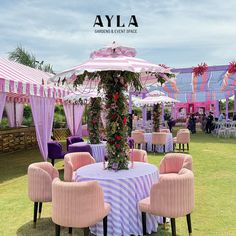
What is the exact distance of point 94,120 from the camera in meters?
8.11

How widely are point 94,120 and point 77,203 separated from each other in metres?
4.98

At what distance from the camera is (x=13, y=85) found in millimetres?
7891

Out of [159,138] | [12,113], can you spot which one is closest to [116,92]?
[159,138]

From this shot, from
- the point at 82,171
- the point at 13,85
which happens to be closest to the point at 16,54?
the point at 13,85

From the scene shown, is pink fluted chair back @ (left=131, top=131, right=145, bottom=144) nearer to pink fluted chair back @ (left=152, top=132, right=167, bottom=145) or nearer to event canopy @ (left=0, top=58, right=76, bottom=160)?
pink fluted chair back @ (left=152, top=132, right=167, bottom=145)

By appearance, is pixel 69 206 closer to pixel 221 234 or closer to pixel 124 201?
pixel 124 201

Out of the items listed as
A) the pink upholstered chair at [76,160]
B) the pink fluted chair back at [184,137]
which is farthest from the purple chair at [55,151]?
the pink fluted chair back at [184,137]

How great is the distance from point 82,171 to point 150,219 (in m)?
1.10

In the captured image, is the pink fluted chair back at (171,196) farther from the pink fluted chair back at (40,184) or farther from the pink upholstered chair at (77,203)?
the pink fluted chair back at (40,184)

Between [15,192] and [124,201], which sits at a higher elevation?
[124,201]

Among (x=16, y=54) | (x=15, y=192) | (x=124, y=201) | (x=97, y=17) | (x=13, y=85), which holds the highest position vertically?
(x=16, y=54)

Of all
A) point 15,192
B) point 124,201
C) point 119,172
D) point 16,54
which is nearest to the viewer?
point 124,201

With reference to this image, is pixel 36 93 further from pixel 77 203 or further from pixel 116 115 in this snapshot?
pixel 77 203

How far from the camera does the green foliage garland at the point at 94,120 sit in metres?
8.07
